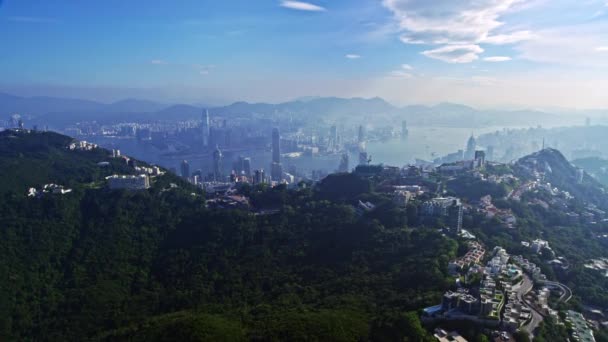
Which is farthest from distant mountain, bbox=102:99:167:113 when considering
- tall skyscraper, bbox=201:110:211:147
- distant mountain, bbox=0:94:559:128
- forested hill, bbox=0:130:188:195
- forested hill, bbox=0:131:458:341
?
forested hill, bbox=0:131:458:341

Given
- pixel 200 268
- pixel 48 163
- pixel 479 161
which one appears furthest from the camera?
pixel 479 161

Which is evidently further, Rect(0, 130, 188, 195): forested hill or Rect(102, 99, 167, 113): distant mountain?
Rect(102, 99, 167, 113): distant mountain

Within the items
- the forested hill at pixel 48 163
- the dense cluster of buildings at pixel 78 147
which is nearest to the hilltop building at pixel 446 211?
the forested hill at pixel 48 163

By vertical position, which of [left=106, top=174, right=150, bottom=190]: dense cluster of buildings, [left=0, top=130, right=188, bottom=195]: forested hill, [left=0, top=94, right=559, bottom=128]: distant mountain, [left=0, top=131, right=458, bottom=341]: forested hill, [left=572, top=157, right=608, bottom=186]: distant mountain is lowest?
[left=0, top=131, right=458, bottom=341]: forested hill

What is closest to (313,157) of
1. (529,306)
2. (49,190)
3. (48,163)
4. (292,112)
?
(48,163)

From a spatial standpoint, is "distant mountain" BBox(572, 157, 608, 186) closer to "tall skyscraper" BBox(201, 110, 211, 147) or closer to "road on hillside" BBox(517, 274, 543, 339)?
"road on hillside" BBox(517, 274, 543, 339)

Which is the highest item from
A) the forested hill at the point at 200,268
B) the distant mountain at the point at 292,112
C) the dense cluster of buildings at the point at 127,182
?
the distant mountain at the point at 292,112

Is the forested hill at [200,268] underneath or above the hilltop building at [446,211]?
underneath

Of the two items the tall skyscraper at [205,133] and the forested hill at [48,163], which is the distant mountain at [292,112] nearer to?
the tall skyscraper at [205,133]

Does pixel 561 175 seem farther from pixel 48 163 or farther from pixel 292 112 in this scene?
pixel 292 112

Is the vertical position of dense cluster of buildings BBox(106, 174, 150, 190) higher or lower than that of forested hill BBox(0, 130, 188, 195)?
lower
